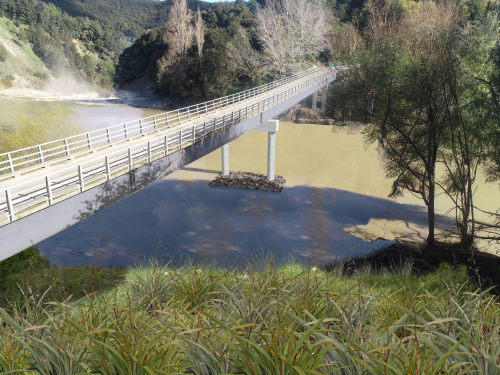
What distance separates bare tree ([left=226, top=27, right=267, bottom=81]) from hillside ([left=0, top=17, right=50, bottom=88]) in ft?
159

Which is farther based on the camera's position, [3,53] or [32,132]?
[3,53]

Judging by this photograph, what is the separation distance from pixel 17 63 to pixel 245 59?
53985 mm

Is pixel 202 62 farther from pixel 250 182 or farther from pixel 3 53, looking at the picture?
pixel 3 53

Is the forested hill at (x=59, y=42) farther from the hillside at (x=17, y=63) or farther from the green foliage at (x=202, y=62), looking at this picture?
the green foliage at (x=202, y=62)

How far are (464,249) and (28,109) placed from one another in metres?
64.2

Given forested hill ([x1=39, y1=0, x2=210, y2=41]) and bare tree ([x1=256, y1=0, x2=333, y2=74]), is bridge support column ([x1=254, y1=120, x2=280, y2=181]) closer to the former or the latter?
bare tree ([x1=256, y1=0, x2=333, y2=74])

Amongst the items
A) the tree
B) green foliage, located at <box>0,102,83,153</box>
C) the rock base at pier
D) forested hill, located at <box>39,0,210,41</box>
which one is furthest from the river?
forested hill, located at <box>39,0,210,41</box>

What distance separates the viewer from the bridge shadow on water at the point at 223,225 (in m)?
18.6

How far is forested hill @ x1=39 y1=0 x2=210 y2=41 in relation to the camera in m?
129

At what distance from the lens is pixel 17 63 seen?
84.3 meters

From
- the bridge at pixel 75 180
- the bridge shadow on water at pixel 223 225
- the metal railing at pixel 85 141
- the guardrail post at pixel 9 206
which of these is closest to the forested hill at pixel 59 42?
the metal railing at pixel 85 141

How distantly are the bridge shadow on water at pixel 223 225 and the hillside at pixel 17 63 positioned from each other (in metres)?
68.8

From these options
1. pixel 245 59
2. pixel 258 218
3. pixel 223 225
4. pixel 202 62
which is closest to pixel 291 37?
pixel 245 59

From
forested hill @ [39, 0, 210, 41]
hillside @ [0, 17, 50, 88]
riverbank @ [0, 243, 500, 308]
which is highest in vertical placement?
forested hill @ [39, 0, 210, 41]
